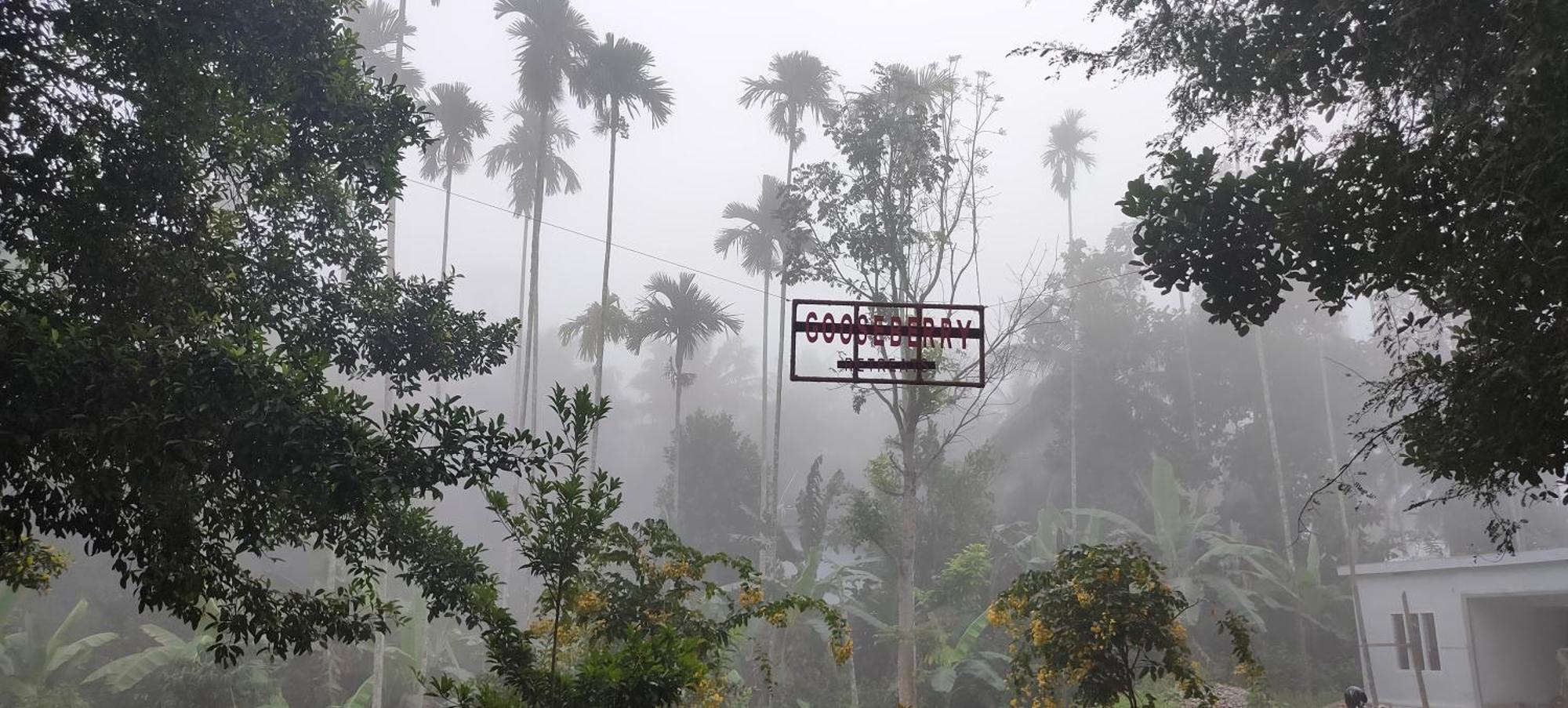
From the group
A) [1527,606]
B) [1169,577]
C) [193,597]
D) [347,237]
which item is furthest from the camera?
[1169,577]

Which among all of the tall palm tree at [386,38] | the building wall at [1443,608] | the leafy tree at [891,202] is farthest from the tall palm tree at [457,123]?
the building wall at [1443,608]

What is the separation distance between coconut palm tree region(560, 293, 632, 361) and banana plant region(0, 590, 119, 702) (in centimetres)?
1307

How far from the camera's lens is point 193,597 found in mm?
7047

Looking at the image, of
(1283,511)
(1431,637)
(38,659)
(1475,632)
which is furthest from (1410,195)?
(1283,511)

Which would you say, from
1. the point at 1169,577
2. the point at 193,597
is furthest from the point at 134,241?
the point at 1169,577

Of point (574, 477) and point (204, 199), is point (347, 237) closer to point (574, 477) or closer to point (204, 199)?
point (204, 199)

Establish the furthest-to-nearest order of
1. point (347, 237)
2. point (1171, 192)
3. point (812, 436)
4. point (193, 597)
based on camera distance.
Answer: point (812, 436) → point (347, 237) → point (1171, 192) → point (193, 597)

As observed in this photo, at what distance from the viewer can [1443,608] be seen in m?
20.8

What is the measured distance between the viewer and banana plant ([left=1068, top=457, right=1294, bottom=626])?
83.5 ft

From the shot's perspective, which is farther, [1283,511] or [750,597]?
[1283,511]

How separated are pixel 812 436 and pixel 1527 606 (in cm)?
5222

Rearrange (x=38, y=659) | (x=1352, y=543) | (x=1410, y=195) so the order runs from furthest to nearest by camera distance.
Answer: (x=1352, y=543), (x=38, y=659), (x=1410, y=195)

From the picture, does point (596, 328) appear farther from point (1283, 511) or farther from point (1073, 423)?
point (1283, 511)

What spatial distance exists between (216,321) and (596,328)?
72.6 feet
